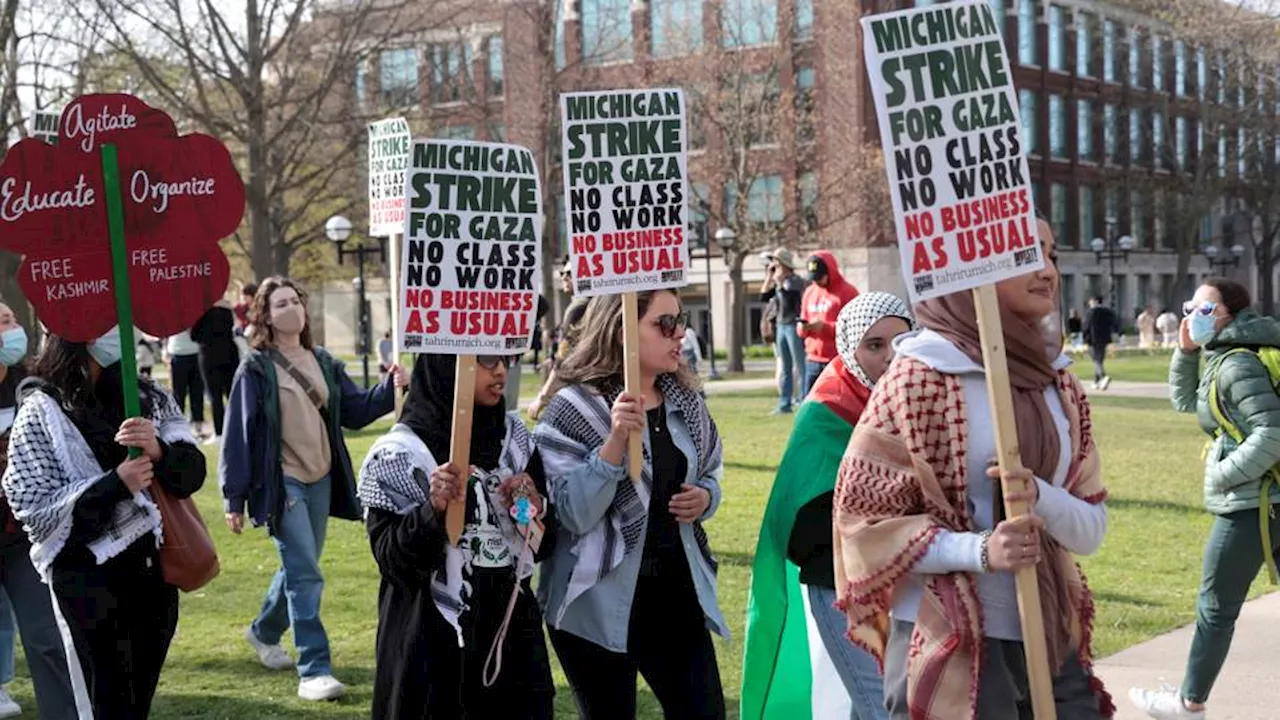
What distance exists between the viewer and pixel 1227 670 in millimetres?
7301

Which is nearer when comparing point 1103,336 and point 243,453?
point 243,453

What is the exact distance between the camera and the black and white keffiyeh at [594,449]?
504cm

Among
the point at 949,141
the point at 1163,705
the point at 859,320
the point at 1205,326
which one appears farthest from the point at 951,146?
the point at 1163,705

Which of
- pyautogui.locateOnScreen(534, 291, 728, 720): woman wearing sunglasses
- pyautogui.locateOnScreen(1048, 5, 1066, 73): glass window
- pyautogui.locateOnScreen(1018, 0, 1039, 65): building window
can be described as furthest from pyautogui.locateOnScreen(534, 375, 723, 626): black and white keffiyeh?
pyautogui.locateOnScreen(1048, 5, 1066, 73): glass window

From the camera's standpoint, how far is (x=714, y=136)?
41.9 metres

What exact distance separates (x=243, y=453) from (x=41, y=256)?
2105 millimetres

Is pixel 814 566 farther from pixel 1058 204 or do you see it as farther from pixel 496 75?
pixel 1058 204

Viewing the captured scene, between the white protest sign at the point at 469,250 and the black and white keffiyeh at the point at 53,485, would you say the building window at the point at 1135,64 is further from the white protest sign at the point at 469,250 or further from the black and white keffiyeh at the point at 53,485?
the black and white keffiyeh at the point at 53,485

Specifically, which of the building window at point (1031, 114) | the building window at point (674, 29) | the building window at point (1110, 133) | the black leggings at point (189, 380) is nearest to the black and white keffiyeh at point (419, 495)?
the black leggings at point (189, 380)

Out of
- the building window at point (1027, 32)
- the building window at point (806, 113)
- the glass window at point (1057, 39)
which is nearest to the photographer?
the building window at point (806, 113)

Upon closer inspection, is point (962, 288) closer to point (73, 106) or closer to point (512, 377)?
point (73, 106)

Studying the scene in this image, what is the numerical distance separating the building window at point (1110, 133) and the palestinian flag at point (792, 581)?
6427cm

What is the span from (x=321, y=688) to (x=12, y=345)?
2.04m

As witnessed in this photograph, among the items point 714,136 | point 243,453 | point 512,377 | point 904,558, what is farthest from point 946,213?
point 714,136
